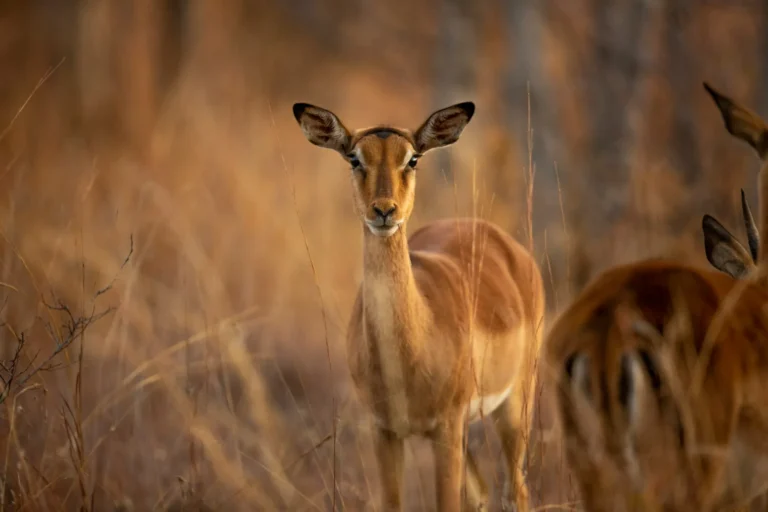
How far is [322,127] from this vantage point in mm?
3594

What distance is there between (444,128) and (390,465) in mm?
1167

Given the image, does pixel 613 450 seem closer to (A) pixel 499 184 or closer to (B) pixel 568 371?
(B) pixel 568 371

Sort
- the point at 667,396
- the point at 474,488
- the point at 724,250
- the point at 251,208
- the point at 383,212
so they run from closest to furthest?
the point at 667,396 < the point at 724,250 < the point at 383,212 < the point at 474,488 < the point at 251,208

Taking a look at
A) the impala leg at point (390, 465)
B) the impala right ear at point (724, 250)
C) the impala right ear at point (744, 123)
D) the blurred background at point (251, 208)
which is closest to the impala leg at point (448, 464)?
the impala leg at point (390, 465)

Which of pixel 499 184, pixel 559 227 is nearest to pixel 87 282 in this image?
pixel 499 184

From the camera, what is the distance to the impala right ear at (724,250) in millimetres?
2932

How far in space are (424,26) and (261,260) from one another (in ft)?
34.5

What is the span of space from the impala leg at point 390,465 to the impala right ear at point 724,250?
1.13 metres

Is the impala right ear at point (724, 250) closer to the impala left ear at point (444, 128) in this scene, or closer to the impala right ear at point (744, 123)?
the impala right ear at point (744, 123)

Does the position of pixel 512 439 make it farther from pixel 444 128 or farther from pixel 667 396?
pixel 667 396

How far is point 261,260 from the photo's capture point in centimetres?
653

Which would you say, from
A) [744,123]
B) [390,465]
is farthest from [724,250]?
[390,465]

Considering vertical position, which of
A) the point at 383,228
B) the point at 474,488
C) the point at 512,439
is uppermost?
the point at 383,228

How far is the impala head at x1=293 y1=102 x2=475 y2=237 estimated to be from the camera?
10.8 ft
